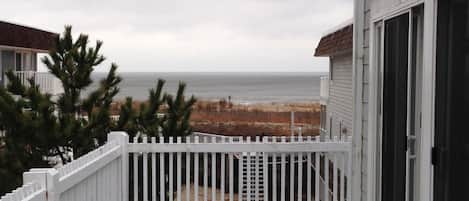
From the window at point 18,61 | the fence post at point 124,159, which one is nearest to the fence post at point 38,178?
the fence post at point 124,159

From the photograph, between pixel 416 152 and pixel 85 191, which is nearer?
pixel 416 152

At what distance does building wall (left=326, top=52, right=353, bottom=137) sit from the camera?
43.1 ft

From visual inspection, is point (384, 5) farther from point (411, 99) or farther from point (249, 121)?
point (249, 121)

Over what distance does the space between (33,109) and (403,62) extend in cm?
539

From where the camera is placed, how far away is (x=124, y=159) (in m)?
4.89

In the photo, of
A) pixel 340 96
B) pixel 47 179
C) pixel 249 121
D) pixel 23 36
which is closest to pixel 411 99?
pixel 47 179

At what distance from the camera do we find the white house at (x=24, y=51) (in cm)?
1359

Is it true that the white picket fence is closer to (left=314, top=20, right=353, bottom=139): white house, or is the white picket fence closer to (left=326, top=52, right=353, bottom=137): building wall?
(left=314, top=20, right=353, bottom=139): white house

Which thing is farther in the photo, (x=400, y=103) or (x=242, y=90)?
(x=242, y=90)

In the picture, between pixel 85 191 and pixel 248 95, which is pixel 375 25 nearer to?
pixel 85 191

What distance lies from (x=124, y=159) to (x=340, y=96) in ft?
34.1

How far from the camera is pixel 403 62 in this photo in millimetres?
3350

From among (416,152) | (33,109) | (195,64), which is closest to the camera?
(416,152)

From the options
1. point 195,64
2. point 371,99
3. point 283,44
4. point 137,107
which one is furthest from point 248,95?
point 371,99
